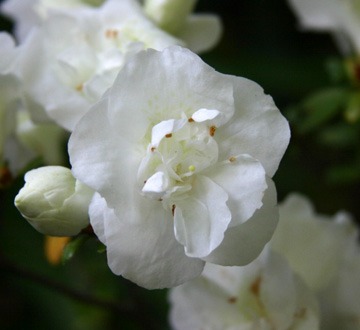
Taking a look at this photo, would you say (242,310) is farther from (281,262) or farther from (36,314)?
(36,314)

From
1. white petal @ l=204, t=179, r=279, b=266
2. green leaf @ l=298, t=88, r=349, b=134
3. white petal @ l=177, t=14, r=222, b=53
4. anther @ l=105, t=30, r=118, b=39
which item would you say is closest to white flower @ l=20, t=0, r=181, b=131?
anther @ l=105, t=30, r=118, b=39

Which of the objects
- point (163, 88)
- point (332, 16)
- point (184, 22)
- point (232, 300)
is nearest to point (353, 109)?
point (332, 16)

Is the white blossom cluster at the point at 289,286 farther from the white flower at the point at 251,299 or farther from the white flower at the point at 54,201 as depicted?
the white flower at the point at 54,201

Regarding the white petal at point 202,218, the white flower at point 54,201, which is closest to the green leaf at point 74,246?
the white flower at point 54,201

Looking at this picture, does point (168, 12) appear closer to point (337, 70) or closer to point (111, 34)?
point (111, 34)

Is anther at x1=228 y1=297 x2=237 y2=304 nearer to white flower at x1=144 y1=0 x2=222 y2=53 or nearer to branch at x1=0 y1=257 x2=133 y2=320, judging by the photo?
branch at x1=0 y1=257 x2=133 y2=320

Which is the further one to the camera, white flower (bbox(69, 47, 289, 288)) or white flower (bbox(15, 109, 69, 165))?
white flower (bbox(15, 109, 69, 165))
